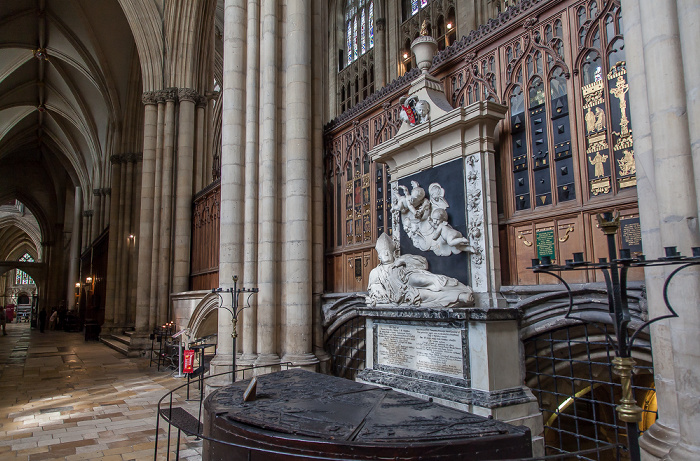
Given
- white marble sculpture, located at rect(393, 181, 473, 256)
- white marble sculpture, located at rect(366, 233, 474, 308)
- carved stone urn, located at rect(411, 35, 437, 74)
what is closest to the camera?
white marble sculpture, located at rect(366, 233, 474, 308)

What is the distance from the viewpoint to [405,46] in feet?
60.3

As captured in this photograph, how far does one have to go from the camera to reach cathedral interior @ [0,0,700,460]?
3.43 metres

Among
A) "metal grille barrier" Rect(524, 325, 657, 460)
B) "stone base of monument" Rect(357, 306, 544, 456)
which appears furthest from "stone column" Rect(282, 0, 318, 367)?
"metal grille barrier" Rect(524, 325, 657, 460)

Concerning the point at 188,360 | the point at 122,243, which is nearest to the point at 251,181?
the point at 188,360

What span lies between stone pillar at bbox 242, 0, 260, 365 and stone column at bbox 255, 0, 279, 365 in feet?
0.37

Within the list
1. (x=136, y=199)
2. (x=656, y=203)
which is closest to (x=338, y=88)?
(x=136, y=199)

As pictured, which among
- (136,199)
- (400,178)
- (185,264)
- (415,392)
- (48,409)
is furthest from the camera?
(136,199)

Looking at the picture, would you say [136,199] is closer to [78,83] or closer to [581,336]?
[78,83]

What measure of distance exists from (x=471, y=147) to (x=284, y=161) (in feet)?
13.0

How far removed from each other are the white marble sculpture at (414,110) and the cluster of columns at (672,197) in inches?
105

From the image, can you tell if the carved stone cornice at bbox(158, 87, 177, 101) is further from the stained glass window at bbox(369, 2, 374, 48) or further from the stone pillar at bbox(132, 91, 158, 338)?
the stained glass window at bbox(369, 2, 374, 48)

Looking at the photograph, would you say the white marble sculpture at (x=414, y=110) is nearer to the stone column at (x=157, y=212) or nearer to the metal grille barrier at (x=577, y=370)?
the metal grille barrier at (x=577, y=370)

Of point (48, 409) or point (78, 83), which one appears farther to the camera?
point (78, 83)

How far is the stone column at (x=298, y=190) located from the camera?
312 inches
